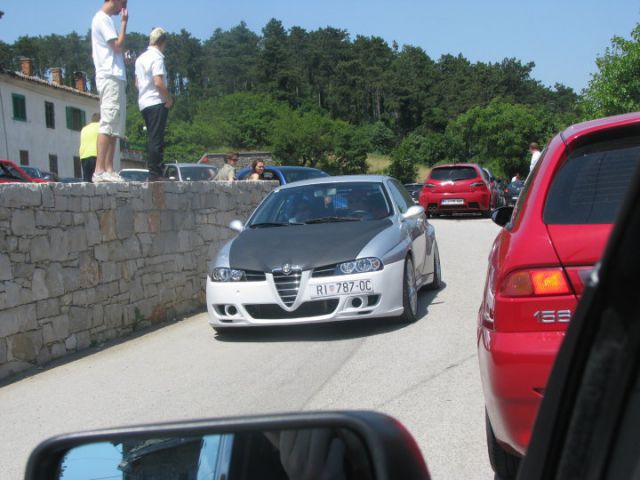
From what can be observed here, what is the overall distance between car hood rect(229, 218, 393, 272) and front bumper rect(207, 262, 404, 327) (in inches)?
6.3

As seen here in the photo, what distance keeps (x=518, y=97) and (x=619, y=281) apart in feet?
431

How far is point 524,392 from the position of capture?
3145 millimetres

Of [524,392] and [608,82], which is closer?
[524,392]

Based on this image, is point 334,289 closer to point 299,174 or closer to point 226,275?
point 226,275

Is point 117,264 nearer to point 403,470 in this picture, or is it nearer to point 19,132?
point 403,470

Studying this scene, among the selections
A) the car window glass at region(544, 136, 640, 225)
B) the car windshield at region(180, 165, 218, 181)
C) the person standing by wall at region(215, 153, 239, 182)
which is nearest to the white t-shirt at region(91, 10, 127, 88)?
the person standing by wall at region(215, 153, 239, 182)

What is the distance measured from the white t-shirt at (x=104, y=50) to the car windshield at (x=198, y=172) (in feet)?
27.0

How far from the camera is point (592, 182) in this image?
3539mm

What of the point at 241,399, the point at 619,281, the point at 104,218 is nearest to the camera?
the point at 619,281

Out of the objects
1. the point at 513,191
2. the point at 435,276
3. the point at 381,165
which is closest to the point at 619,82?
the point at 513,191

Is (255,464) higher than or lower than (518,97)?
lower

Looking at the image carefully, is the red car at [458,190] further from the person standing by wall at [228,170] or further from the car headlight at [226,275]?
the car headlight at [226,275]

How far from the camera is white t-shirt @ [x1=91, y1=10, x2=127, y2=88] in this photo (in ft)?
31.2

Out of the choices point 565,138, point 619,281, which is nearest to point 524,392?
point 565,138
